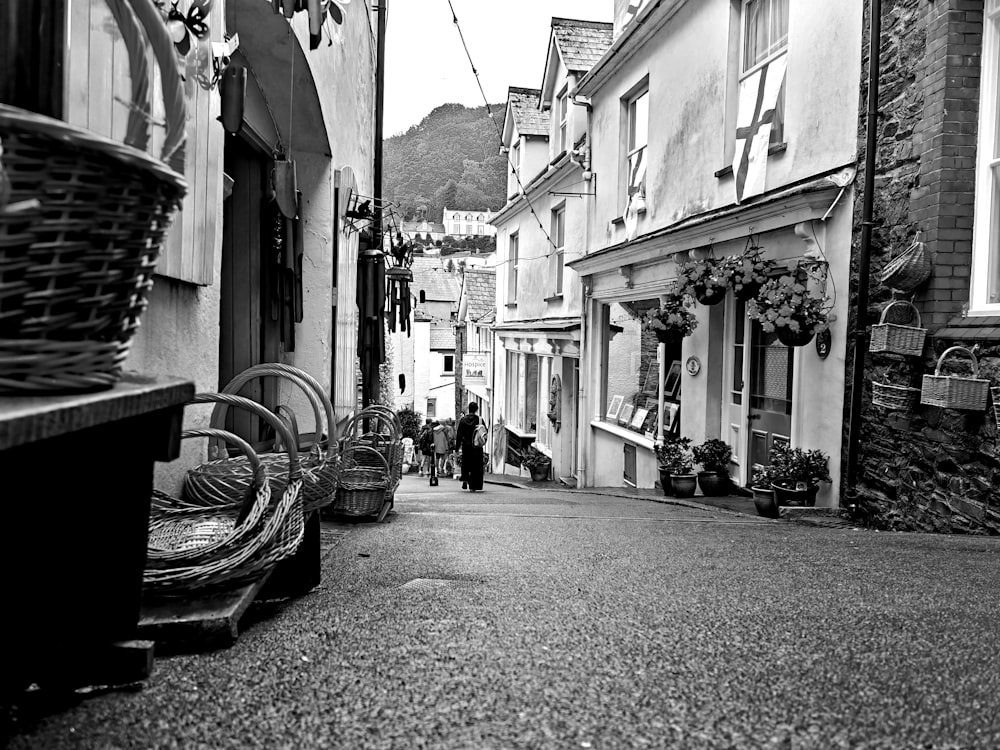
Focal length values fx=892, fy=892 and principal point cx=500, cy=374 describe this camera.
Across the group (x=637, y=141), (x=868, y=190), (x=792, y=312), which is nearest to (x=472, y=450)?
(x=637, y=141)

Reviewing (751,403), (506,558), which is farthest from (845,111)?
(506,558)

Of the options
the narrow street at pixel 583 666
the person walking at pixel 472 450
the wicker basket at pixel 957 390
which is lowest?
the person walking at pixel 472 450

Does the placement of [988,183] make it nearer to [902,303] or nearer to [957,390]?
[902,303]

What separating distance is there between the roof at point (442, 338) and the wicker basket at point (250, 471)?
39.2 m

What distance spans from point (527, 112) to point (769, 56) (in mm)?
12697

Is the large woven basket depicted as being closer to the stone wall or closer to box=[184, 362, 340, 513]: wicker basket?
box=[184, 362, 340, 513]: wicker basket

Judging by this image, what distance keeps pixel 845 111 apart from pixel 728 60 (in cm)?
253

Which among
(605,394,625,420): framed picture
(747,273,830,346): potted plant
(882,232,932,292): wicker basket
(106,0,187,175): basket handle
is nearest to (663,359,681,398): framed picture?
(605,394,625,420): framed picture

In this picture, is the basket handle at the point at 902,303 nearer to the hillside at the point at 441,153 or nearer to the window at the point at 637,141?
the window at the point at 637,141

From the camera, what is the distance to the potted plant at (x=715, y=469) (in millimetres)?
9484

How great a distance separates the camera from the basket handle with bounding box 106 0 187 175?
5.37 feet

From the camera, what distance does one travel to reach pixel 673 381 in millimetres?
11617

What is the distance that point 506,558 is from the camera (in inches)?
176

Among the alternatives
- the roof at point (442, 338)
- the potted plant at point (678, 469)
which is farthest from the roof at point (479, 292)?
the potted plant at point (678, 469)
